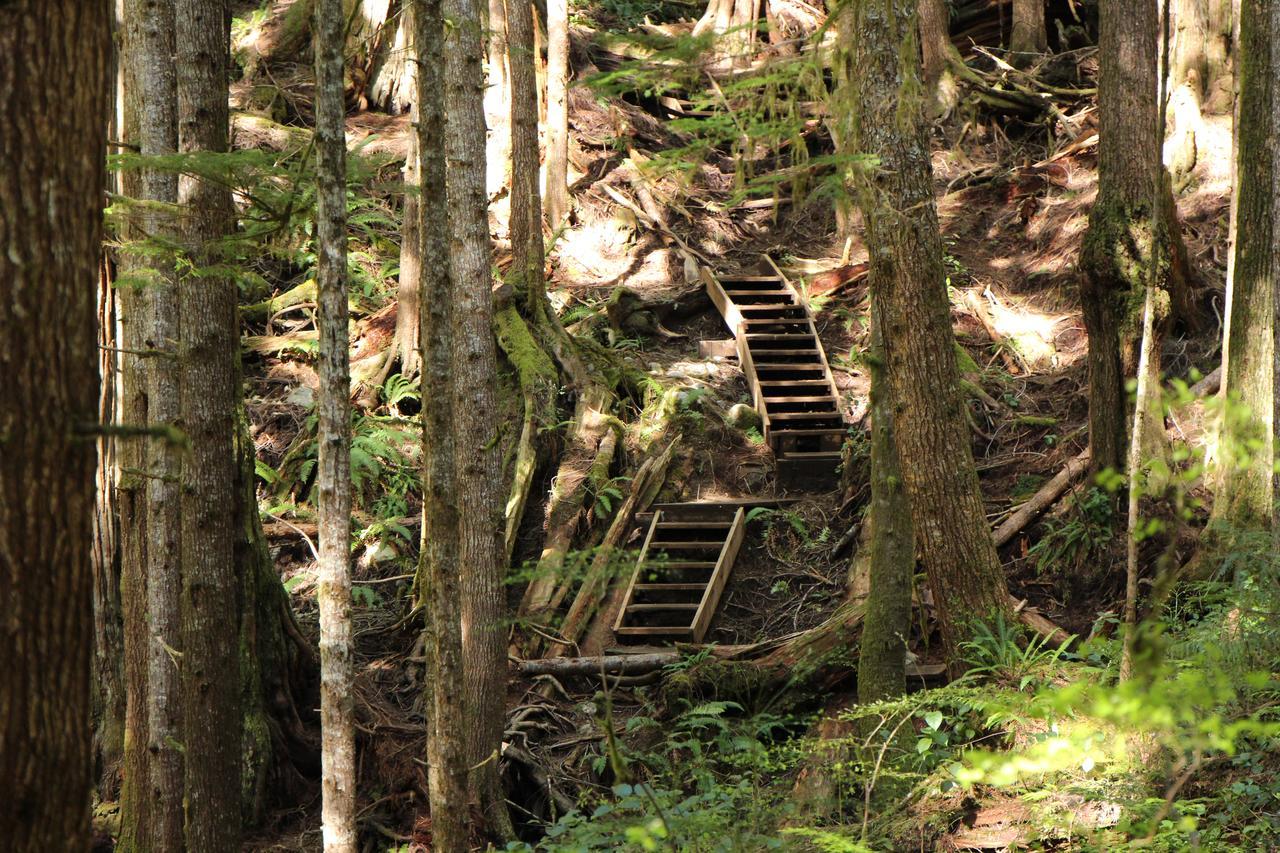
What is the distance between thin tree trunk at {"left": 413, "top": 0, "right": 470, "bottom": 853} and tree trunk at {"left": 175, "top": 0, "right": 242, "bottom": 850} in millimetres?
1357

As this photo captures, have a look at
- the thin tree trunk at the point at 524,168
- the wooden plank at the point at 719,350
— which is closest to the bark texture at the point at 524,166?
the thin tree trunk at the point at 524,168

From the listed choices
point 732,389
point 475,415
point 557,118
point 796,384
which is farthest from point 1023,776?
point 557,118

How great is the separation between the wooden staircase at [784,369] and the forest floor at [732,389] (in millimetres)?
313

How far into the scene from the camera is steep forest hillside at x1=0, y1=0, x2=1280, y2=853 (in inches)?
180

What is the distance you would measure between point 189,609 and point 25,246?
4868 mm

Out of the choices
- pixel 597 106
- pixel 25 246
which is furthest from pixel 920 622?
pixel 597 106

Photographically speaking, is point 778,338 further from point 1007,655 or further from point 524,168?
point 1007,655

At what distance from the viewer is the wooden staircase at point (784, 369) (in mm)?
12750

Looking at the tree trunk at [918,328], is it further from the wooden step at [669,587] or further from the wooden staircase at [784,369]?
the wooden staircase at [784,369]

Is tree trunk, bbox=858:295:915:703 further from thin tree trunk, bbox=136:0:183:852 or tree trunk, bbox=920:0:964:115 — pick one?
tree trunk, bbox=920:0:964:115

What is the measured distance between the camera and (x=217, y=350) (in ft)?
22.9

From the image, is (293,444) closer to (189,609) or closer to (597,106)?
(189,609)

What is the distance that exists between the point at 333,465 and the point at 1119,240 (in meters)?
7.51

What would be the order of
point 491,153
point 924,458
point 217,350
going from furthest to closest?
point 491,153
point 924,458
point 217,350
